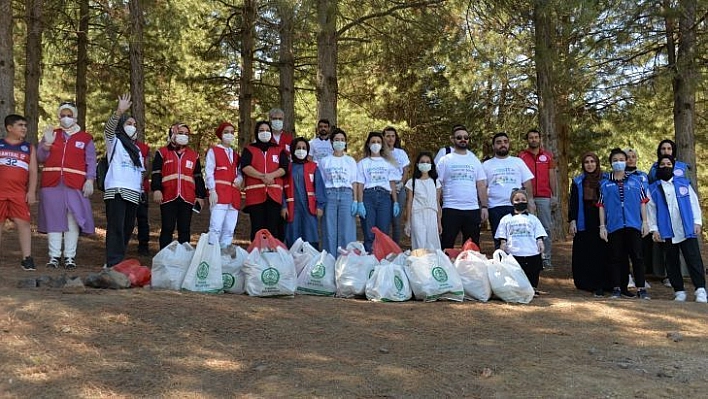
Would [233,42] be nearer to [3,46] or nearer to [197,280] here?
[3,46]

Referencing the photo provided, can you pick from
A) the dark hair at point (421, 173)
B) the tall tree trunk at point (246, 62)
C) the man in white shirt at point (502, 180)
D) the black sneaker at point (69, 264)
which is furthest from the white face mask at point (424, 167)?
the tall tree trunk at point (246, 62)

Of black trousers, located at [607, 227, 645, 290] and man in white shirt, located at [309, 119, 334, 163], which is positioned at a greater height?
man in white shirt, located at [309, 119, 334, 163]

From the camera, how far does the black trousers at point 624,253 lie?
7469 mm

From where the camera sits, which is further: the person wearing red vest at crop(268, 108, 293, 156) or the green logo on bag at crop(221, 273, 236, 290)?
the person wearing red vest at crop(268, 108, 293, 156)

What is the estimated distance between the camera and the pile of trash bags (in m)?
6.20

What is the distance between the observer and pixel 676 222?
7477mm

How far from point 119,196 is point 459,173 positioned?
402 cm

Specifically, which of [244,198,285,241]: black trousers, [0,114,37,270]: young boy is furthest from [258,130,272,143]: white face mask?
[0,114,37,270]: young boy

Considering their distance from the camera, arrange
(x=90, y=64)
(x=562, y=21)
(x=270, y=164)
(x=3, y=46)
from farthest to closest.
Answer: (x=90, y=64) < (x=562, y=21) < (x=3, y=46) < (x=270, y=164)

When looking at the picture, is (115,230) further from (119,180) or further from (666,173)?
(666,173)

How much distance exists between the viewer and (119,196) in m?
7.52

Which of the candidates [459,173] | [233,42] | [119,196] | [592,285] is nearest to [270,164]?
[119,196]

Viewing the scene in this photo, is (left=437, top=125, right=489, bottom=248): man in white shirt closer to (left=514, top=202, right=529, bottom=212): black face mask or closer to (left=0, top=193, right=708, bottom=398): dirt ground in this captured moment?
(left=514, top=202, right=529, bottom=212): black face mask

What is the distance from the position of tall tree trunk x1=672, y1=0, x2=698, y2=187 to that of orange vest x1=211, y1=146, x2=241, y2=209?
300 inches
